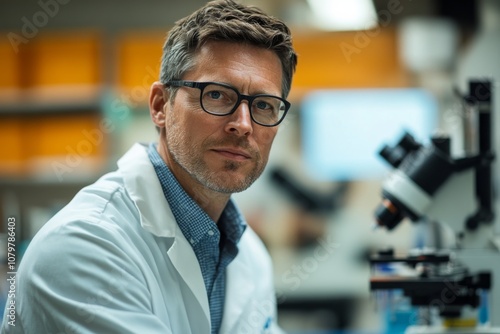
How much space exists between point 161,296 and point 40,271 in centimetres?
24

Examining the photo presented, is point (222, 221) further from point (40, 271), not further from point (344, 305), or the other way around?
point (344, 305)

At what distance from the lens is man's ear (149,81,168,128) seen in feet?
4.52

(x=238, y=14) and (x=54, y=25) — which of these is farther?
(x=54, y=25)

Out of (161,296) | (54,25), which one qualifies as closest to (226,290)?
(161,296)

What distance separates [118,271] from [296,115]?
263 centimetres

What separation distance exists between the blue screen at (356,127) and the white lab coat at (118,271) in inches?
87.7

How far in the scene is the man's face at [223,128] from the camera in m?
1.25

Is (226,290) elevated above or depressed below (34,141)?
below

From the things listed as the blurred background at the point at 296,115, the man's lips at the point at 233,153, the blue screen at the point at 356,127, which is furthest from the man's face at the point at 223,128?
the blue screen at the point at 356,127

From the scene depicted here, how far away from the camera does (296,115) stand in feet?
12.0

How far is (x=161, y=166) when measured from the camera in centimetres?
135

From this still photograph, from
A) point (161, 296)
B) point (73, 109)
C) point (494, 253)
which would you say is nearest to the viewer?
point (161, 296)

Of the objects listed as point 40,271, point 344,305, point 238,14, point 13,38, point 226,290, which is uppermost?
point 13,38

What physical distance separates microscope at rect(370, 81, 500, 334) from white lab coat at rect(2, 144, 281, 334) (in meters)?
0.42
